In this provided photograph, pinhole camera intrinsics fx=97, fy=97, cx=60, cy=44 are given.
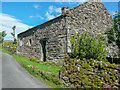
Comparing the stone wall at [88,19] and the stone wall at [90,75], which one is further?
the stone wall at [88,19]

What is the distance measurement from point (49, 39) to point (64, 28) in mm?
2502

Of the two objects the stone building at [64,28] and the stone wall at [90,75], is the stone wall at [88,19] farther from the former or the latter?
the stone wall at [90,75]

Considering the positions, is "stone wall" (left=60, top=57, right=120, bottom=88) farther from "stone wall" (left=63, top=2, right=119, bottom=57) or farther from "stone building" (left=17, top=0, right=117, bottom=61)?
"stone wall" (left=63, top=2, right=119, bottom=57)

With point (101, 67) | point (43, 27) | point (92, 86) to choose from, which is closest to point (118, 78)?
point (101, 67)

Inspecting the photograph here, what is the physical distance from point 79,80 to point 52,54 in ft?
17.1

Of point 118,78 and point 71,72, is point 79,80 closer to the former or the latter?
point 71,72

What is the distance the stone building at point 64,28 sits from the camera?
948 cm

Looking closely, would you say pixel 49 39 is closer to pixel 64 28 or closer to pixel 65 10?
pixel 64 28

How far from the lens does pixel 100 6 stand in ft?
40.1

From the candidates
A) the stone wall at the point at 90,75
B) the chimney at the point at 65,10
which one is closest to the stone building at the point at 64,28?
the chimney at the point at 65,10

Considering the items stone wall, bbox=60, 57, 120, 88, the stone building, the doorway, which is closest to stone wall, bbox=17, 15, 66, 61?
the stone building

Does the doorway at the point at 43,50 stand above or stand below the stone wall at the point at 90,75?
above

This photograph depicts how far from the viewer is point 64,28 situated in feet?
31.1

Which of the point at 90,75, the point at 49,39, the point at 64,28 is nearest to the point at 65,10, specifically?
the point at 64,28
